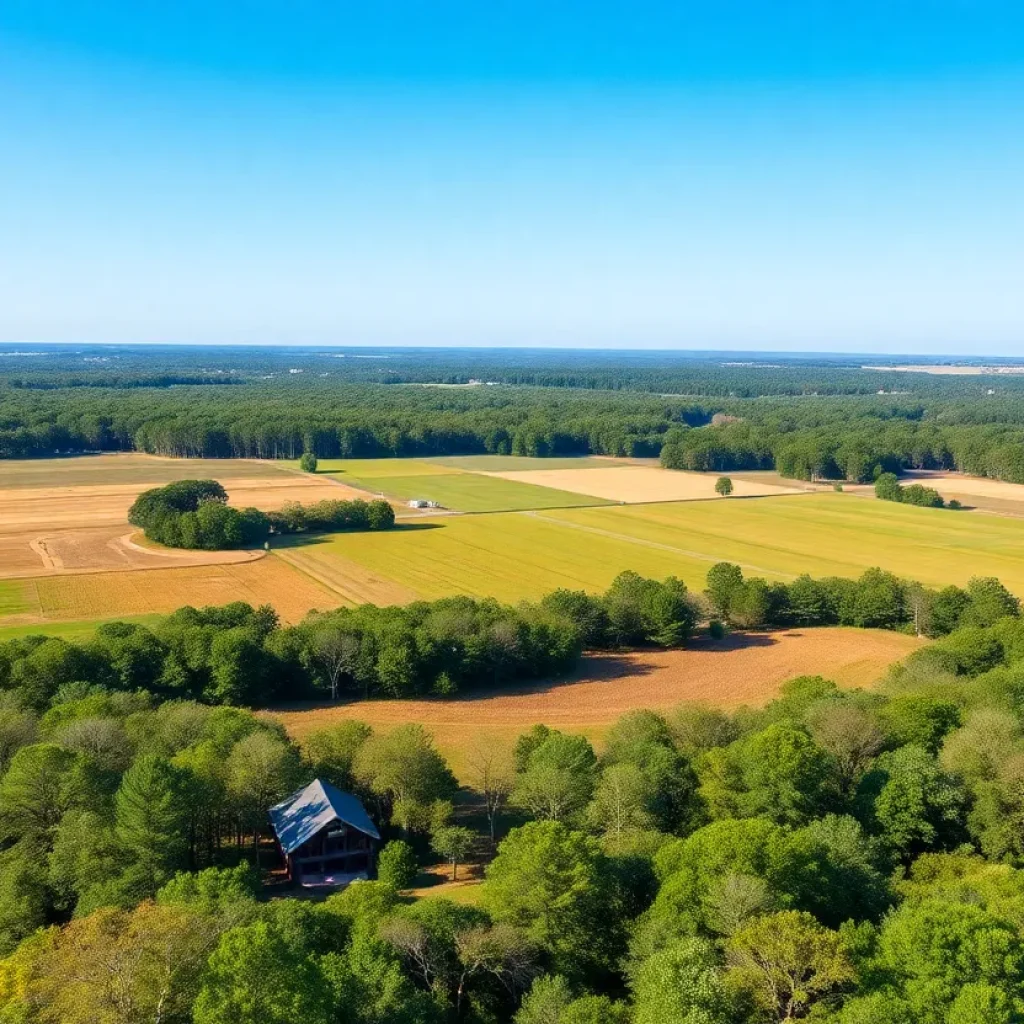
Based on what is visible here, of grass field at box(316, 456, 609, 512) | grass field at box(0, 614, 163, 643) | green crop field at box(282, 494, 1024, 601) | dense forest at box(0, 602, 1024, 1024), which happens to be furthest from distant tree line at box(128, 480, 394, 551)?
dense forest at box(0, 602, 1024, 1024)

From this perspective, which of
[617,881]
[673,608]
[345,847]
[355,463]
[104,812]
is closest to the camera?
[617,881]

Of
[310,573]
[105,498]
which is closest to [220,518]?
Result: [310,573]

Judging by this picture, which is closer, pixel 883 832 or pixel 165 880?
pixel 165 880

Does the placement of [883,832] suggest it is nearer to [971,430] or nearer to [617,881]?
[617,881]

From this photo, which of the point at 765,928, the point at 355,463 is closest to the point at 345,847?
the point at 765,928

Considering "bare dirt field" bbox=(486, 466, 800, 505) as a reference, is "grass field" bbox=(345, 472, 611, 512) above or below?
above

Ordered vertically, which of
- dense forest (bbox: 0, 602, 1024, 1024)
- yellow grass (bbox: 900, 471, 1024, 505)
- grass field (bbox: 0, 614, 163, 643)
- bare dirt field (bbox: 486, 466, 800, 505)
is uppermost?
dense forest (bbox: 0, 602, 1024, 1024)

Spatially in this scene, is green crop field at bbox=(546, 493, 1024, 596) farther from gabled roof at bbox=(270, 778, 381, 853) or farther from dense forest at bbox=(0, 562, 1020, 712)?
gabled roof at bbox=(270, 778, 381, 853)
